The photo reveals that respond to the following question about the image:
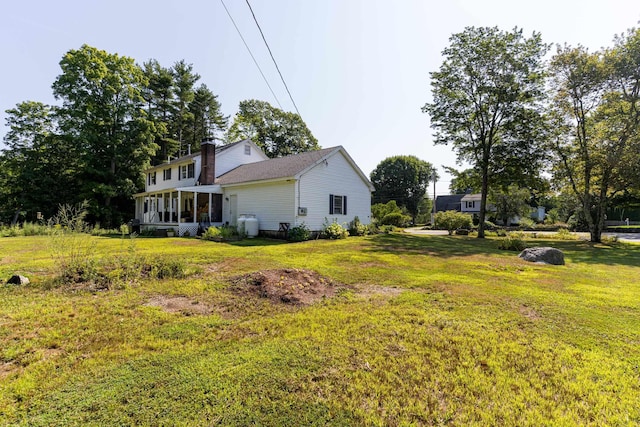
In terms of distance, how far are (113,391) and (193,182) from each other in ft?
65.5

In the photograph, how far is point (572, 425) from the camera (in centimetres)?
213

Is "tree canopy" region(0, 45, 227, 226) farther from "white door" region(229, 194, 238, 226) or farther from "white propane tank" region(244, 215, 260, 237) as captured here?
"white propane tank" region(244, 215, 260, 237)

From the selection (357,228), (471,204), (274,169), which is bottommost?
(357,228)

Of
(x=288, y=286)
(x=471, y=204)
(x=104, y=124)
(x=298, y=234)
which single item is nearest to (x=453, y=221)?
(x=298, y=234)

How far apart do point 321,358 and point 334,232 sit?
12.8m

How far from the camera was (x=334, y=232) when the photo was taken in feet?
51.5

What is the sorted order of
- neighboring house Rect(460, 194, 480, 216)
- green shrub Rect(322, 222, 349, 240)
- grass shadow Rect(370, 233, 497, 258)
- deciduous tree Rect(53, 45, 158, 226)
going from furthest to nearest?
1. neighboring house Rect(460, 194, 480, 216)
2. deciduous tree Rect(53, 45, 158, 226)
3. green shrub Rect(322, 222, 349, 240)
4. grass shadow Rect(370, 233, 497, 258)

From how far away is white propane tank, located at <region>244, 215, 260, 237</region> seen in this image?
1573cm

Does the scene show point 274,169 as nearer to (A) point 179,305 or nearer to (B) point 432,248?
(B) point 432,248

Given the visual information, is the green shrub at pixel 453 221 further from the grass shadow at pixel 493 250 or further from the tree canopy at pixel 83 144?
the tree canopy at pixel 83 144

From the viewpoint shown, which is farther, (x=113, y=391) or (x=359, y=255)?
(x=359, y=255)

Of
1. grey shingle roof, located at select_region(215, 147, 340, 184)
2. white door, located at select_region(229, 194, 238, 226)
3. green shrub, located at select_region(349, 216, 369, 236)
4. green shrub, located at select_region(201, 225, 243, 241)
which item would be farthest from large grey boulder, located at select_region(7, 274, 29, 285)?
green shrub, located at select_region(349, 216, 369, 236)

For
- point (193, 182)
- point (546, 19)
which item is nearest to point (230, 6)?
point (546, 19)

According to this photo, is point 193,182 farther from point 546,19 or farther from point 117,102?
point 546,19
